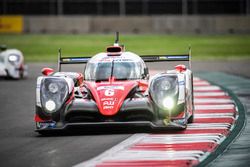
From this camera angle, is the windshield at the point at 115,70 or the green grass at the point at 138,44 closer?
the windshield at the point at 115,70

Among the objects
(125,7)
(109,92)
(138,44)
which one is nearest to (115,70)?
(109,92)

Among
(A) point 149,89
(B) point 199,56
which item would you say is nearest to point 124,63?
(A) point 149,89

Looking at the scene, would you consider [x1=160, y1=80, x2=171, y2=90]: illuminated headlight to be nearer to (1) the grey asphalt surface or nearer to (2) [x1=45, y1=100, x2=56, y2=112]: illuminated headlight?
(1) the grey asphalt surface

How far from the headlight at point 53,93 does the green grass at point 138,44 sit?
25.3m

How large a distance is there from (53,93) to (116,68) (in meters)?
1.29

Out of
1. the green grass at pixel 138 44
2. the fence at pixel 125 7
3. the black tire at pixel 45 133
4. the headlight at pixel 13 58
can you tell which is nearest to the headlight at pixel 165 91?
the black tire at pixel 45 133

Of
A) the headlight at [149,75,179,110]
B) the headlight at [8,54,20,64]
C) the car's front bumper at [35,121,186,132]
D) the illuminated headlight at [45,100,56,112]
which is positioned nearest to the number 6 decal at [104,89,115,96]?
the car's front bumper at [35,121,186,132]

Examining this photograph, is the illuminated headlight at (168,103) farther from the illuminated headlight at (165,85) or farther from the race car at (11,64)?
the race car at (11,64)

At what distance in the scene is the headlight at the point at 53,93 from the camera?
15.4 metres

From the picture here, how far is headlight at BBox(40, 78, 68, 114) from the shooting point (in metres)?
15.4

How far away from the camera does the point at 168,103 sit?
1528 centimetres

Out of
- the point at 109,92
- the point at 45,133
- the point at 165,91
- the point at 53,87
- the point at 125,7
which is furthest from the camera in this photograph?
the point at 125,7

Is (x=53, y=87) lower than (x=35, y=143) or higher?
higher

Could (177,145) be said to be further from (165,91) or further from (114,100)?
(165,91)
